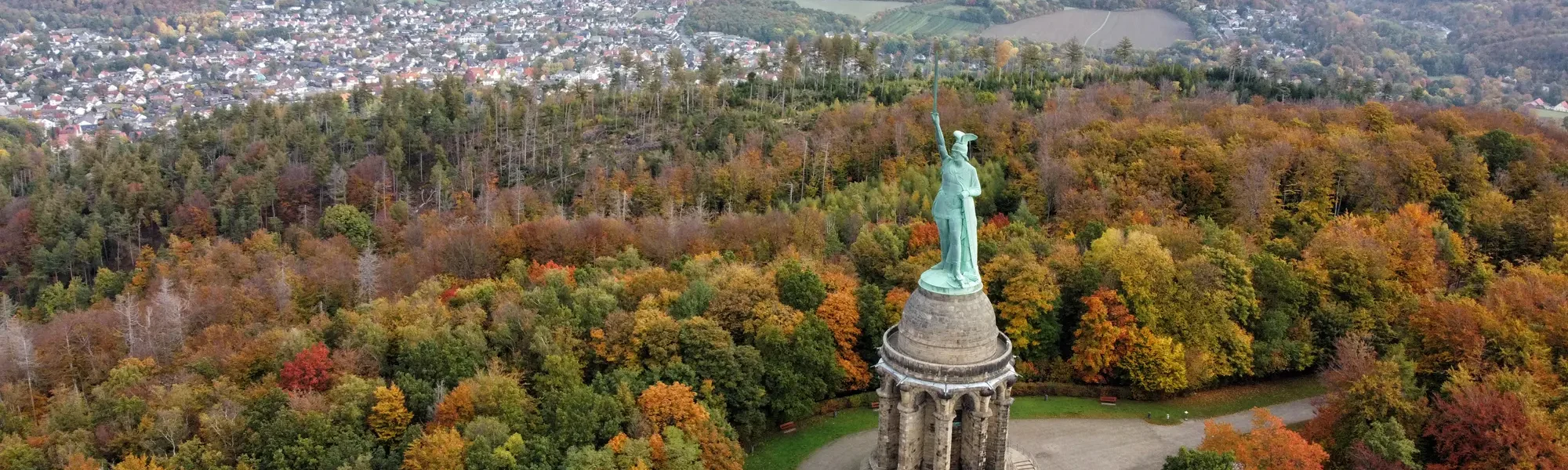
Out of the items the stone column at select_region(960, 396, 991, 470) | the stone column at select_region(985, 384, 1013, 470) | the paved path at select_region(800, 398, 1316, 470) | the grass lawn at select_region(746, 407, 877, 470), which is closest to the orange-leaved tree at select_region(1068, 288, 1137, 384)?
the paved path at select_region(800, 398, 1316, 470)

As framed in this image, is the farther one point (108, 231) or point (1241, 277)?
point (108, 231)

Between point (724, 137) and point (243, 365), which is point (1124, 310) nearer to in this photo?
point (243, 365)

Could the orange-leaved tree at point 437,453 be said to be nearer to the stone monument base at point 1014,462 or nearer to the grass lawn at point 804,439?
the grass lawn at point 804,439

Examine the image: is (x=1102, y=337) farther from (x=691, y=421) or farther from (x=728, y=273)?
(x=691, y=421)

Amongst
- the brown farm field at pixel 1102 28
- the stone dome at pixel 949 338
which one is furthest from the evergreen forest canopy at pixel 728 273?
the brown farm field at pixel 1102 28

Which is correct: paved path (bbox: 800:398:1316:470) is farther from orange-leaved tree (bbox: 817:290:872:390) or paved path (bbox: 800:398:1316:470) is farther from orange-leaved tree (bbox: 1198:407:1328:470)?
orange-leaved tree (bbox: 1198:407:1328:470)

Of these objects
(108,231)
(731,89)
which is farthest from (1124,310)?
A: (108,231)
